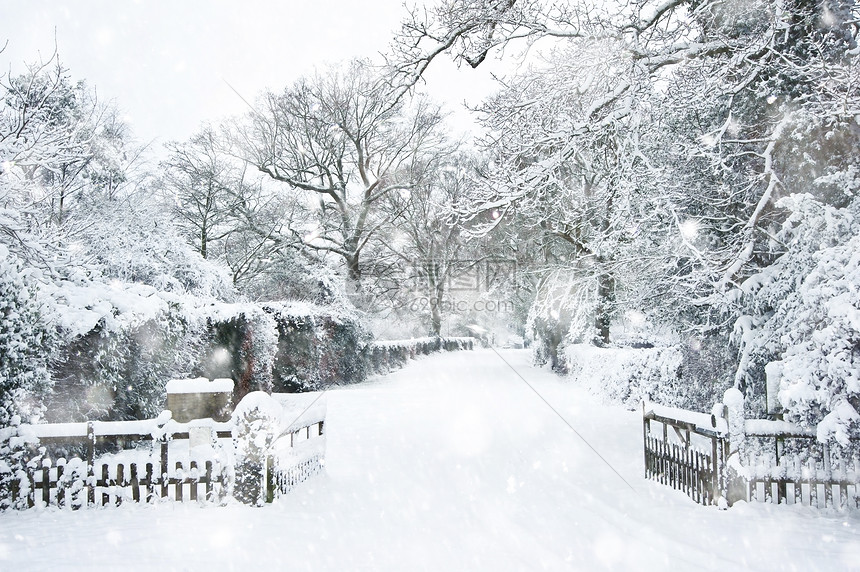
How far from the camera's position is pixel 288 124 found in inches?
1015

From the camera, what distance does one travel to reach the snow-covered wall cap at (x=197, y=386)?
9344 mm

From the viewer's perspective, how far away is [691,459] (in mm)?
6707

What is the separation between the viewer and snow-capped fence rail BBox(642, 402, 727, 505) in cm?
627

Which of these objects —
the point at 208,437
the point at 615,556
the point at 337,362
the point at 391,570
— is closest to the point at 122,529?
the point at 208,437

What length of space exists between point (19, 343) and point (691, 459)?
8.47m

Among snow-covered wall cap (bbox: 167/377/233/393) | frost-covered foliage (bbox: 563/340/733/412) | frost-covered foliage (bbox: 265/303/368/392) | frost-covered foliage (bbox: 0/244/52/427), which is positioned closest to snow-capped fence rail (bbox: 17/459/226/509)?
frost-covered foliage (bbox: 0/244/52/427)

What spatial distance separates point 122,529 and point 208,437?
146 cm

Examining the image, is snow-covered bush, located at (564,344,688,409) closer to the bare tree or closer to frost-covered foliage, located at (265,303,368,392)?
frost-covered foliage, located at (265,303,368,392)

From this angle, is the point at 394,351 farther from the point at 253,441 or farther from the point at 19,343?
the point at 253,441

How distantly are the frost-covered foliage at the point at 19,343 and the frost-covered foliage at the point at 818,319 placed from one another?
29.8 feet

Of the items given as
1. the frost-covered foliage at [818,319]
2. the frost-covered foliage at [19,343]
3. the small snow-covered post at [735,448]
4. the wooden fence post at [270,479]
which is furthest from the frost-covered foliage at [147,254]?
the frost-covered foliage at [818,319]

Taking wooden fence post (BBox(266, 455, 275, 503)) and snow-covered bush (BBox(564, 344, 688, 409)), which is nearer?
wooden fence post (BBox(266, 455, 275, 503))

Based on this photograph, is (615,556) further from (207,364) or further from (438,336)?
(438,336)

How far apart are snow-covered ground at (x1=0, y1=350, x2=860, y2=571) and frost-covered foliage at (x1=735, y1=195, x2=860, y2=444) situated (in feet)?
4.08
